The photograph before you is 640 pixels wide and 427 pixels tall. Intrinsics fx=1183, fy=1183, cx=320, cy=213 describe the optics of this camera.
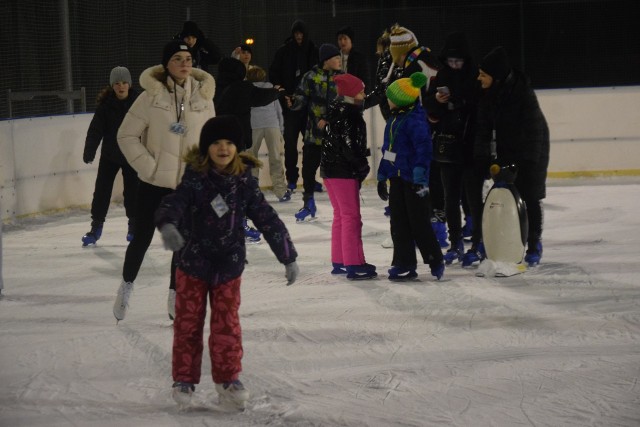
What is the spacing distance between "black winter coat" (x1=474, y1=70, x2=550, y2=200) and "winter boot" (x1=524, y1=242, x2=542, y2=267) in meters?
0.61

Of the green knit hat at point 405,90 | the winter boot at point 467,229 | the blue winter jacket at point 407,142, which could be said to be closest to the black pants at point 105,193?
the winter boot at point 467,229

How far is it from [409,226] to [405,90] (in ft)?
2.91

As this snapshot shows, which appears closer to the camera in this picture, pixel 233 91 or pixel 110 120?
pixel 233 91

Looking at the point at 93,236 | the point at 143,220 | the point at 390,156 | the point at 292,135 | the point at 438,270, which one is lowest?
the point at 93,236

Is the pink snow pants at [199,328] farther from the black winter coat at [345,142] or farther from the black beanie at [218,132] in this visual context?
the black winter coat at [345,142]

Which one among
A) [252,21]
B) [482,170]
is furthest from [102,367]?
[252,21]

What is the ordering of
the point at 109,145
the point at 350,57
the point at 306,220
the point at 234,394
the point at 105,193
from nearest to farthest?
the point at 234,394
the point at 109,145
the point at 105,193
the point at 306,220
the point at 350,57

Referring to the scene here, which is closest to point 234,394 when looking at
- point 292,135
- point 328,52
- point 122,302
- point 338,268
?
point 122,302

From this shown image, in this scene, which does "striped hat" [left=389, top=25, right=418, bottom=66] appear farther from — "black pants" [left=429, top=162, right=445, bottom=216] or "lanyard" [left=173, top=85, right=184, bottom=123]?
"lanyard" [left=173, top=85, right=184, bottom=123]

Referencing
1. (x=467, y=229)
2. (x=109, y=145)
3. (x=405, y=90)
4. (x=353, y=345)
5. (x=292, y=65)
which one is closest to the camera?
(x=353, y=345)

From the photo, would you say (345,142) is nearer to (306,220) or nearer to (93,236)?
(93,236)

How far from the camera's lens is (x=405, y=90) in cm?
719

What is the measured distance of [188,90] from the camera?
6.18 m

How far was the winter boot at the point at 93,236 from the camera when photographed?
957 centimetres
